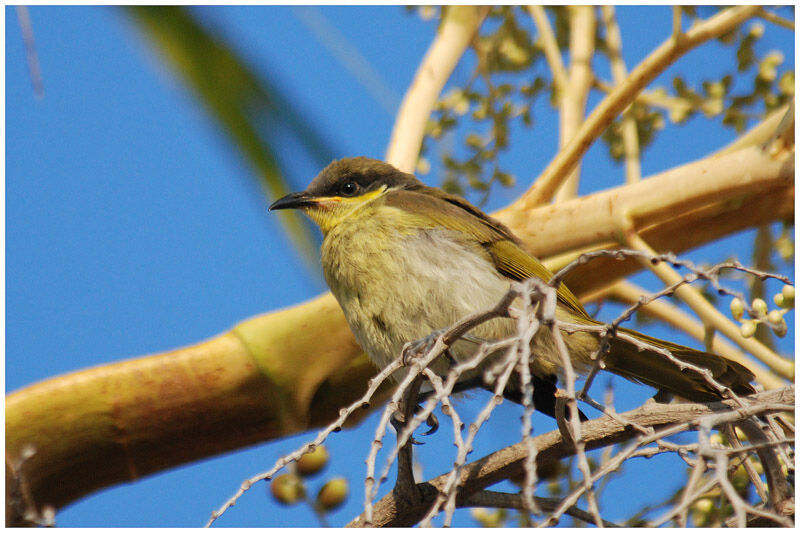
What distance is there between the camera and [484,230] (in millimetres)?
3182

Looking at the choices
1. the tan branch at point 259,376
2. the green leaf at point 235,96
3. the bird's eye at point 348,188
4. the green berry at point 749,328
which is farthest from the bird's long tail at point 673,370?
the green leaf at point 235,96

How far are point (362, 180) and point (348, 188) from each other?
66 mm

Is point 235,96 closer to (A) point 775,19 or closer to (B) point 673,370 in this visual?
(B) point 673,370

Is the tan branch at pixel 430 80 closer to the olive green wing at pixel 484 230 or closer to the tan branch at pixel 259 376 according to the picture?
the olive green wing at pixel 484 230

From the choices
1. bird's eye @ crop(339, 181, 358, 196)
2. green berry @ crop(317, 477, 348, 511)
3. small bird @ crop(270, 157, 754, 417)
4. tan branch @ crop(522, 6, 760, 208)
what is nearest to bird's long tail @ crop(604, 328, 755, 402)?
small bird @ crop(270, 157, 754, 417)

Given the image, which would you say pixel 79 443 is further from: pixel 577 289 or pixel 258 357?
pixel 577 289

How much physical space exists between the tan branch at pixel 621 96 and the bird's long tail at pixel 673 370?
28.3 inches

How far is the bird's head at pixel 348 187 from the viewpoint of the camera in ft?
11.5

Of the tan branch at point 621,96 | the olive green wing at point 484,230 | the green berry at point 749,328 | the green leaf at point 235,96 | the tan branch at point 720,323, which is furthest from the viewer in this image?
the tan branch at point 621,96

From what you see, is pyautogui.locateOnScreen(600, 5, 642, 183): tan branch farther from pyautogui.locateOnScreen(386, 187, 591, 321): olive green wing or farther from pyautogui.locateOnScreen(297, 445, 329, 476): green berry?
pyautogui.locateOnScreen(297, 445, 329, 476): green berry

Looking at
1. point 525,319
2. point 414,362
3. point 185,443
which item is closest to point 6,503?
point 185,443

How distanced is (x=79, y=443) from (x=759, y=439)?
2.10 meters

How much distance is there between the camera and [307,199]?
3.52 metres

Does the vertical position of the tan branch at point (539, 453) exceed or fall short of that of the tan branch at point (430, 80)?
it falls short
